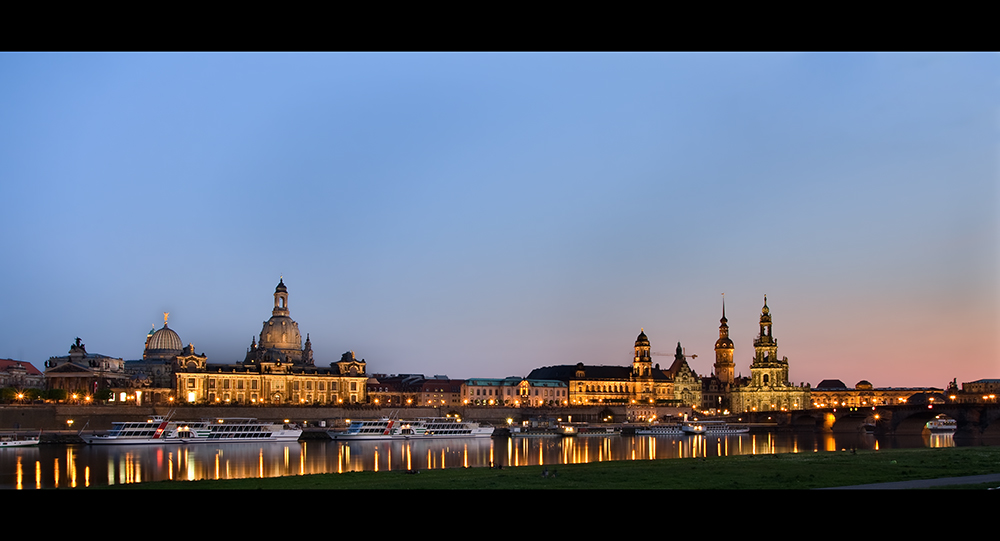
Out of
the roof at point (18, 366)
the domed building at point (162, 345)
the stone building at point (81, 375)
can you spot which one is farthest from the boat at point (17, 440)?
the domed building at point (162, 345)

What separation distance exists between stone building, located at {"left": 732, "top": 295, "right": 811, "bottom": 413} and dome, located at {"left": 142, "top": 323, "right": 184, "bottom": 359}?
266 feet

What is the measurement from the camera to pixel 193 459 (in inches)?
1912

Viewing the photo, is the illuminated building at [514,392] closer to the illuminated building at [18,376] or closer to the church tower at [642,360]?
the church tower at [642,360]

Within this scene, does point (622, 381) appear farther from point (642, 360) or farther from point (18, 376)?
point (18, 376)

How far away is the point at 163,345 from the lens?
Answer: 11988 cm

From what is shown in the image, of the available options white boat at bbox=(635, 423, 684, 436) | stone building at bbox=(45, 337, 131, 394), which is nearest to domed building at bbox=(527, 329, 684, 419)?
white boat at bbox=(635, 423, 684, 436)

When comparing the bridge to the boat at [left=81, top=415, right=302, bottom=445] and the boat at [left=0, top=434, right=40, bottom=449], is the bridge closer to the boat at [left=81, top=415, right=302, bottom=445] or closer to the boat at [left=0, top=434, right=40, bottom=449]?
the boat at [left=81, top=415, right=302, bottom=445]

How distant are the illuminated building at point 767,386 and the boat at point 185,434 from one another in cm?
8124

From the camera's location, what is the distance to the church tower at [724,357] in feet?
489

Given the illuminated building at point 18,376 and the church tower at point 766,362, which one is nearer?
the illuminated building at point 18,376

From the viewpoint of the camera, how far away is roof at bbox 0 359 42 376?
4090 inches
